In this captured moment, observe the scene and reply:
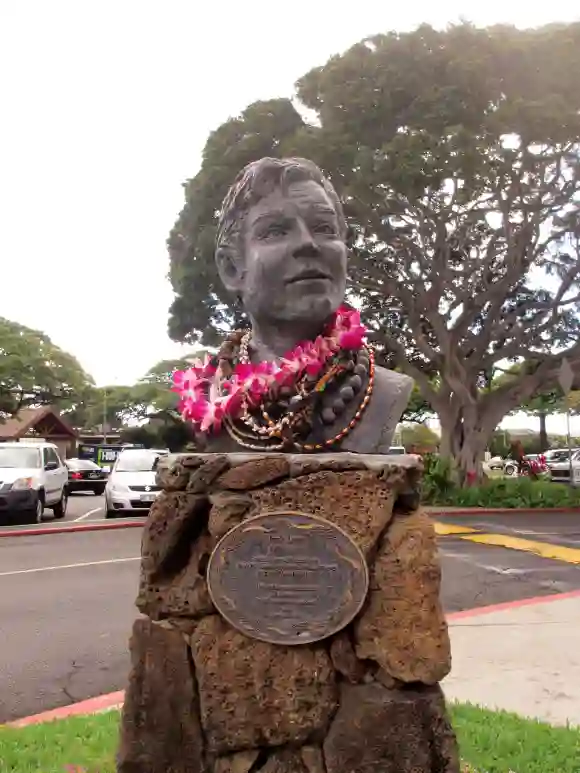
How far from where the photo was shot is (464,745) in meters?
3.61

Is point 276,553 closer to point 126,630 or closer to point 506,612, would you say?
point 126,630

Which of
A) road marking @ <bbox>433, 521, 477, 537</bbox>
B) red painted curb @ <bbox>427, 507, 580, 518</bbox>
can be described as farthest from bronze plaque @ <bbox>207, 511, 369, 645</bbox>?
red painted curb @ <bbox>427, 507, 580, 518</bbox>

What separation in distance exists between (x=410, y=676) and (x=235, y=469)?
3.03 ft

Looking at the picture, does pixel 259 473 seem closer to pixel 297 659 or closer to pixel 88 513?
pixel 297 659

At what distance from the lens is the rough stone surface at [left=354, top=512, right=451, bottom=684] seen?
8.31 feet

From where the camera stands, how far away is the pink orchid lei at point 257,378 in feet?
9.78

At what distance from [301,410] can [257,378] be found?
0.71ft

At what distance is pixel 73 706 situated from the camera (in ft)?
14.1

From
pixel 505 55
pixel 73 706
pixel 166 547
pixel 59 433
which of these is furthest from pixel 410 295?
pixel 59 433

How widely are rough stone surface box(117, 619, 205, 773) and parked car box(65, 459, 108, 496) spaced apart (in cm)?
2015

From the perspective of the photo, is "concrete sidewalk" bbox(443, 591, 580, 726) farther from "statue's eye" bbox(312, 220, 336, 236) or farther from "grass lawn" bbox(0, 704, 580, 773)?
"statue's eye" bbox(312, 220, 336, 236)

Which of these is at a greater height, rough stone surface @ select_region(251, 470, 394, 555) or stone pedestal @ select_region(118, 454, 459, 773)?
rough stone surface @ select_region(251, 470, 394, 555)

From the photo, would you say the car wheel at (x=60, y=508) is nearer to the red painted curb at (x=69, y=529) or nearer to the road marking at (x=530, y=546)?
the red painted curb at (x=69, y=529)

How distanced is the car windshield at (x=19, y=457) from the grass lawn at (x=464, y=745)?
9441 mm
